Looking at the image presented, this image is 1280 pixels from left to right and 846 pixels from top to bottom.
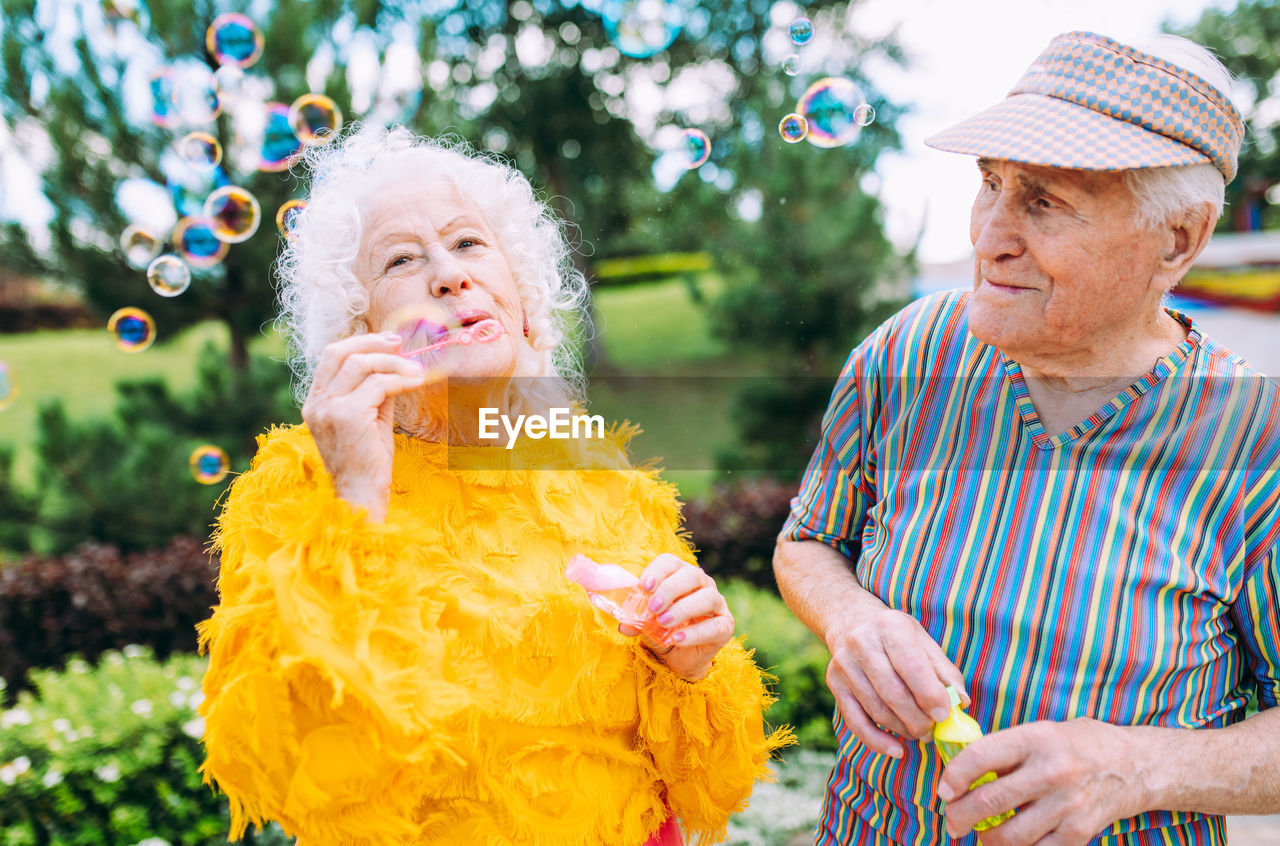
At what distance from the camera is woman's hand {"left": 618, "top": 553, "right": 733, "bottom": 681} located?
1.35 meters

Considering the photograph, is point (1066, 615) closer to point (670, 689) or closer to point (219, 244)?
point (670, 689)

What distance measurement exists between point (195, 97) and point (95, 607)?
2454mm

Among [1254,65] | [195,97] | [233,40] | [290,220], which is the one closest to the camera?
[290,220]

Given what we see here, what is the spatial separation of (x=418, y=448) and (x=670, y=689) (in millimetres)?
599

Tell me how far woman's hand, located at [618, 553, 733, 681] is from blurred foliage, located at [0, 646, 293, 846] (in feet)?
7.34

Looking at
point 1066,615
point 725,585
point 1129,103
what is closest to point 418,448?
point 1066,615

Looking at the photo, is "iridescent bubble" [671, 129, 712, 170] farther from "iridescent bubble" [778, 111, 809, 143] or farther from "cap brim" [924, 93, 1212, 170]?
"cap brim" [924, 93, 1212, 170]

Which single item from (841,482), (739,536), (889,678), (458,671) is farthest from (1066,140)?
(739,536)

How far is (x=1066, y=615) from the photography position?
1313 mm

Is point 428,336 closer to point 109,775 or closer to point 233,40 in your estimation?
point 109,775

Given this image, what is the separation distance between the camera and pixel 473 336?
150 centimetres

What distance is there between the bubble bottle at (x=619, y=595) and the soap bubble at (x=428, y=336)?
39 centimetres

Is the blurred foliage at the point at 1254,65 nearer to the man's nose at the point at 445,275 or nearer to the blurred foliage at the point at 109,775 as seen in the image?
the man's nose at the point at 445,275

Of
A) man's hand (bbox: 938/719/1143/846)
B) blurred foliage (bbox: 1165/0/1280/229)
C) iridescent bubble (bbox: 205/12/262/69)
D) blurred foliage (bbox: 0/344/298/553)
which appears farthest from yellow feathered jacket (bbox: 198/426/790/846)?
blurred foliage (bbox: 1165/0/1280/229)
